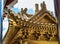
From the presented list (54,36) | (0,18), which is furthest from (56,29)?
(0,18)

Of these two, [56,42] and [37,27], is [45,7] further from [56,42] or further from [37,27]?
[56,42]

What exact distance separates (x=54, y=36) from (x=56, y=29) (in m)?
0.06

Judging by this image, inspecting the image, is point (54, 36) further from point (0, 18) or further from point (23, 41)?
point (0, 18)

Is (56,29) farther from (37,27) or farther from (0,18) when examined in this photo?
(0,18)

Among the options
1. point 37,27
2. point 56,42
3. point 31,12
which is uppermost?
point 31,12

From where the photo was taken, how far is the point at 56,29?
192cm

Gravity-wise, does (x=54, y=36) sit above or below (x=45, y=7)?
below

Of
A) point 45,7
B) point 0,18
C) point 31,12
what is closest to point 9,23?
point 0,18

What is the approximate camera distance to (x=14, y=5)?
6.47 ft

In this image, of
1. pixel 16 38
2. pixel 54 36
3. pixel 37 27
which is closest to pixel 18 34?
pixel 16 38

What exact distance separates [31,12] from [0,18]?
0.26 metres

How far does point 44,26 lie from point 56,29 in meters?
0.10

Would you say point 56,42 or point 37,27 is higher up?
point 37,27

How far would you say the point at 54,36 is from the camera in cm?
191
